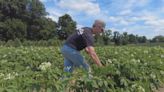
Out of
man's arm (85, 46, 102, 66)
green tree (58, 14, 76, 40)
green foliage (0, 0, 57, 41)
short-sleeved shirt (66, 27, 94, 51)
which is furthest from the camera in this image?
green tree (58, 14, 76, 40)

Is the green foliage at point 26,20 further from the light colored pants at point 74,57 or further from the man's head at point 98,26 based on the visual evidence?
the man's head at point 98,26

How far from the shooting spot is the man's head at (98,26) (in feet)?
26.4

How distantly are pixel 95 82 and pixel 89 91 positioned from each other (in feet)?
0.50

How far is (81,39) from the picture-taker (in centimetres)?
851

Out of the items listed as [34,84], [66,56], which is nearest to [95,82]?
[34,84]

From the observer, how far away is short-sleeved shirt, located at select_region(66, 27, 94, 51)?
321 inches

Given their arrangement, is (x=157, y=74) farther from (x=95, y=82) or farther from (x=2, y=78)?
(x=2, y=78)

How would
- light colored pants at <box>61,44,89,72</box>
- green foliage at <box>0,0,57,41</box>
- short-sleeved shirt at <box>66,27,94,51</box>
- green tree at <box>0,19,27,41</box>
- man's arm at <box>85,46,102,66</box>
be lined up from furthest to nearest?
green foliage at <box>0,0,57,41</box>
green tree at <box>0,19,27,41</box>
light colored pants at <box>61,44,89,72</box>
short-sleeved shirt at <box>66,27,94,51</box>
man's arm at <box>85,46,102,66</box>

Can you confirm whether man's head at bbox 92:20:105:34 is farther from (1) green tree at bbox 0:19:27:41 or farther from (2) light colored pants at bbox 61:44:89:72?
(1) green tree at bbox 0:19:27:41

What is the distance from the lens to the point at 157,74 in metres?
8.40

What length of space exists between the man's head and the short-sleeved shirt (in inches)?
4.2

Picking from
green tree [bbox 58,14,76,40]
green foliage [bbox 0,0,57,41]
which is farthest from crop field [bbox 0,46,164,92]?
green tree [bbox 58,14,76,40]

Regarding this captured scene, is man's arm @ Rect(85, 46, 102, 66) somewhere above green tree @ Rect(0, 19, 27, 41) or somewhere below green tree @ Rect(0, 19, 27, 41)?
above

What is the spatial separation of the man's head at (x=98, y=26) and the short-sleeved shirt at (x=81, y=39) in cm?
11
